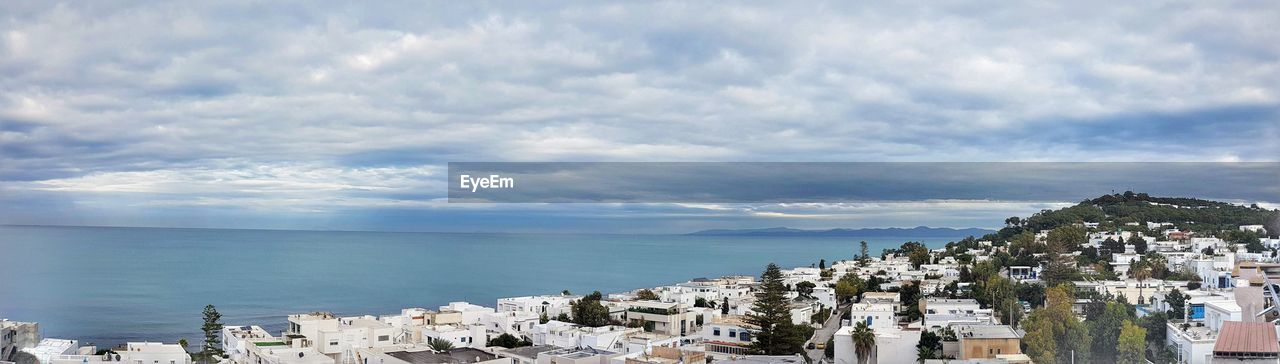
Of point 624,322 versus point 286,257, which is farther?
point 286,257

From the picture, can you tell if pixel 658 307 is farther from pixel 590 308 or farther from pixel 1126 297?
pixel 1126 297

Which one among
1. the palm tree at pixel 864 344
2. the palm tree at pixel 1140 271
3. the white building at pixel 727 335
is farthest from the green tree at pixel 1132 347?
the palm tree at pixel 1140 271

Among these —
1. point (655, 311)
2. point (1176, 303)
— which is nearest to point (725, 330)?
point (655, 311)

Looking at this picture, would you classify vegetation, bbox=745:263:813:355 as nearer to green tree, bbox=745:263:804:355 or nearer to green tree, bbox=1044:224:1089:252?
green tree, bbox=745:263:804:355

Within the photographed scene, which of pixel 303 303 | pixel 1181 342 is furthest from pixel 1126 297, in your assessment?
pixel 303 303

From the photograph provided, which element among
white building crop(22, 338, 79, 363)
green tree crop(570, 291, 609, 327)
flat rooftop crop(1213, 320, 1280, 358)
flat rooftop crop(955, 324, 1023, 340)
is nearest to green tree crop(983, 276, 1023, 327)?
flat rooftop crop(955, 324, 1023, 340)

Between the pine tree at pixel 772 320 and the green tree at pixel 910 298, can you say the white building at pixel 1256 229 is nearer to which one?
the green tree at pixel 910 298
